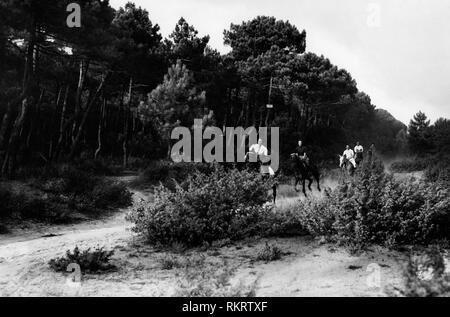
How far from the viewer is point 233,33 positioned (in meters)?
46.0

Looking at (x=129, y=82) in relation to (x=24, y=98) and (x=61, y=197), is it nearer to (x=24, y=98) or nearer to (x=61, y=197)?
(x=24, y=98)

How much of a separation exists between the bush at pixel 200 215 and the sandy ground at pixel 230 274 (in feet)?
1.18

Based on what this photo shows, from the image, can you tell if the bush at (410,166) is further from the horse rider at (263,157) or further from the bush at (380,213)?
the bush at (380,213)

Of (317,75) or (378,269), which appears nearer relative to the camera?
(378,269)

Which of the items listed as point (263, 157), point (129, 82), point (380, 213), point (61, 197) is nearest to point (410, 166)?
point (129, 82)

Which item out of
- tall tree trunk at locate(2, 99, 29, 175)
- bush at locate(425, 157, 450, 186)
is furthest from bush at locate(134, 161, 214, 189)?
bush at locate(425, 157, 450, 186)

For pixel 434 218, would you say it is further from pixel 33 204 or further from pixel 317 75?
pixel 317 75

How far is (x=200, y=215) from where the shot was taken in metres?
8.24

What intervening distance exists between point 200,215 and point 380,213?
3.26m

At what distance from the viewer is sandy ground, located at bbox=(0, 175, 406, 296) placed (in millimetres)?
5648

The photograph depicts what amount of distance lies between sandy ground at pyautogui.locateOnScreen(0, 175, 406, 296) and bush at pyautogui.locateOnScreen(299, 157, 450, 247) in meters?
0.32

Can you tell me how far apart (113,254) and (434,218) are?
219 inches

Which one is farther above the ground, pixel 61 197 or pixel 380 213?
Answer: pixel 380 213
